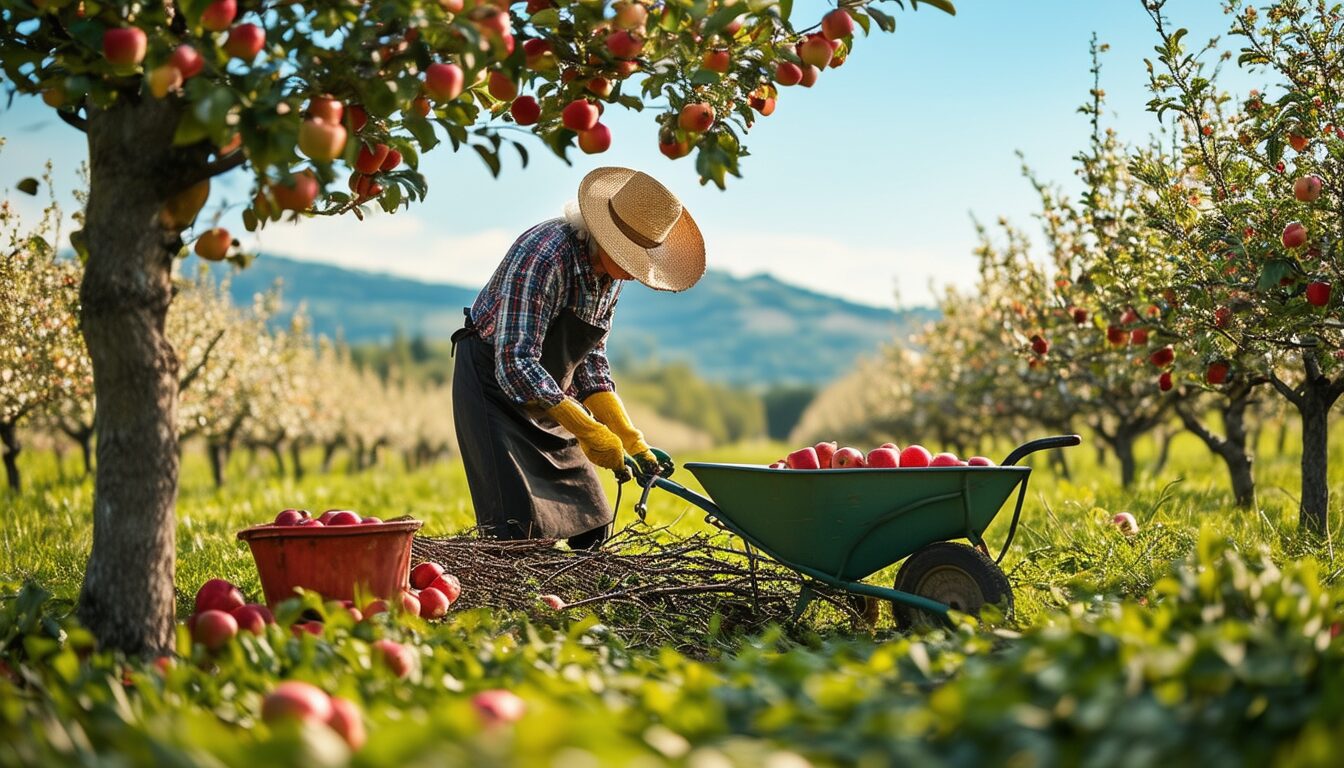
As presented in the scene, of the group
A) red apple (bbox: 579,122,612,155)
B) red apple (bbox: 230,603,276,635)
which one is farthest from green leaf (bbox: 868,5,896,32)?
red apple (bbox: 230,603,276,635)

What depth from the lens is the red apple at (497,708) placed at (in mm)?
2090

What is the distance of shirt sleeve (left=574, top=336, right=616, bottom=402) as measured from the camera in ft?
17.6

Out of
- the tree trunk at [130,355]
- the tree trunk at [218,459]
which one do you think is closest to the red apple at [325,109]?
the tree trunk at [130,355]

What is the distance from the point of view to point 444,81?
3.04m

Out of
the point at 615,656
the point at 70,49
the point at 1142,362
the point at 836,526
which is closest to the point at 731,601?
the point at 836,526

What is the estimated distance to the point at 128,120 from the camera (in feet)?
10.5

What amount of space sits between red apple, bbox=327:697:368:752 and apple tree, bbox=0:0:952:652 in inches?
53.5

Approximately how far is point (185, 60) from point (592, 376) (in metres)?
2.81

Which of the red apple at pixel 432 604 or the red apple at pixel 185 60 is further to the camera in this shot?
the red apple at pixel 432 604

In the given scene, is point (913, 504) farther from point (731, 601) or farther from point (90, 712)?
point (90, 712)

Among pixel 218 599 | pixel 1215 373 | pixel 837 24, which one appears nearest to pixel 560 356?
pixel 218 599

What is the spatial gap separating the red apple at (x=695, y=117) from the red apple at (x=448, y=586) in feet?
6.37

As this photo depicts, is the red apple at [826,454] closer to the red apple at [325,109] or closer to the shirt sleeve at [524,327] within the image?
the shirt sleeve at [524,327]

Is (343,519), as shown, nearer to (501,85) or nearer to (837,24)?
(501,85)
